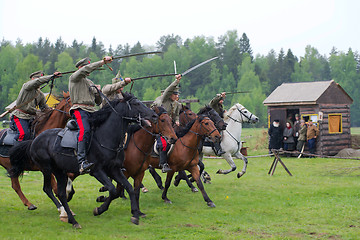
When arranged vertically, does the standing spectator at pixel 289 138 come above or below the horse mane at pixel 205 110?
below

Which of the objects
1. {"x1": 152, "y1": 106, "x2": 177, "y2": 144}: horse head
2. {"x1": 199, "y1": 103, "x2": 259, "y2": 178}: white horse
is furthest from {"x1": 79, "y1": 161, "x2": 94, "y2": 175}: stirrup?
{"x1": 199, "y1": 103, "x2": 259, "y2": 178}: white horse

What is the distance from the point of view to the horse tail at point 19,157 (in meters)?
9.07

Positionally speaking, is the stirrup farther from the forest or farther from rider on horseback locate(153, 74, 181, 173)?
the forest

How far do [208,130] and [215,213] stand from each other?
227 centimetres

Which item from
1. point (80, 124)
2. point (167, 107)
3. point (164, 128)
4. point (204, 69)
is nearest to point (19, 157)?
point (80, 124)

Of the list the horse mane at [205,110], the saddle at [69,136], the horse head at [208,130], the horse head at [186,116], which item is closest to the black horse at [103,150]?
the saddle at [69,136]

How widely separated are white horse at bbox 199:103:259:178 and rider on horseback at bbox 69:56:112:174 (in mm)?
6589

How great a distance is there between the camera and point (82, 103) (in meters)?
8.62

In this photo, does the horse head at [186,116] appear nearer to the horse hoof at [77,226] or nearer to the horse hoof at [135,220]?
the horse hoof at [135,220]

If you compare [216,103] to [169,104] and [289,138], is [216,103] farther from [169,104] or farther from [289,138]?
[289,138]

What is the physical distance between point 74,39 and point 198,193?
95.9m

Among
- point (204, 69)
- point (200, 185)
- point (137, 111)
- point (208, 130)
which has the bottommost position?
point (200, 185)

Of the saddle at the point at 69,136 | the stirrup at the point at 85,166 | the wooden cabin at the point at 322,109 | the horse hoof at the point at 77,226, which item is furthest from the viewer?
the wooden cabin at the point at 322,109

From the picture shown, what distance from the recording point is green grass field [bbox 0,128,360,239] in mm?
7957
